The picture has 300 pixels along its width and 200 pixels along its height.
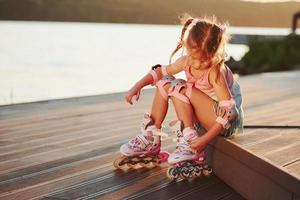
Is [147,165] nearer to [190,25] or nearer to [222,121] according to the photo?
[222,121]

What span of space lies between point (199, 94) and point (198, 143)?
0.77 ft

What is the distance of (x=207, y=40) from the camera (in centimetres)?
266

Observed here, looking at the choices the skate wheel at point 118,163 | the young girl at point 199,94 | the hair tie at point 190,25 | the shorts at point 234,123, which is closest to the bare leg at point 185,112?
the young girl at point 199,94

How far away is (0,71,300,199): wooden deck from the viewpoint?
2.45 metres

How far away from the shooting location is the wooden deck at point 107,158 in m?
2.45

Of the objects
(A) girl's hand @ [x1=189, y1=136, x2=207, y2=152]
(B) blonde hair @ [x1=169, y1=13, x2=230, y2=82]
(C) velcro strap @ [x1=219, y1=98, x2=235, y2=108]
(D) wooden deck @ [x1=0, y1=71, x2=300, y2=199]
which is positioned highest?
(B) blonde hair @ [x1=169, y1=13, x2=230, y2=82]

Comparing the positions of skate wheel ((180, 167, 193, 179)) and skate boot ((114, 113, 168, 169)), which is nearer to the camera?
skate wheel ((180, 167, 193, 179))

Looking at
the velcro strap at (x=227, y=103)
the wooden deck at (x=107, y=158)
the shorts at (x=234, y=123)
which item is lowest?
the wooden deck at (x=107, y=158)

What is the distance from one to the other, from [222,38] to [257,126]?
67 centimetres

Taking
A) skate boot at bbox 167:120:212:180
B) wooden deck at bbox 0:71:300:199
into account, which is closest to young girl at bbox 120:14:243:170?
skate boot at bbox 167:120:212:180

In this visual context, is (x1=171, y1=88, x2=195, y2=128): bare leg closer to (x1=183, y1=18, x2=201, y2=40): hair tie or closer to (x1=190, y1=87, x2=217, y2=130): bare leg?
(x1=190, y1=87, x2=217, y2=130): bare leg

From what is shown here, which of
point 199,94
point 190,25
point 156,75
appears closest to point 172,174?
point 199,94

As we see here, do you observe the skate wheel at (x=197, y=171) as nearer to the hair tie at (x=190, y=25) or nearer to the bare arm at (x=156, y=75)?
the bare arm at (x=156, y=75)

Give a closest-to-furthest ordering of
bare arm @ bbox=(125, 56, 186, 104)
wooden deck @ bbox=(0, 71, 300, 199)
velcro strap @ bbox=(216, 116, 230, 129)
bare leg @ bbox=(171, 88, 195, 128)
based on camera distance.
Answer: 1. wooden deck @ bbox=(0, 71, 300, 199)
2. velcro strap @ bbox=(216, 116, 230, 129)
3. bare leg @ bbox=(171, 88, 195, 128)
4. bare arm @ bbox=(125, 56, 186, 104)
